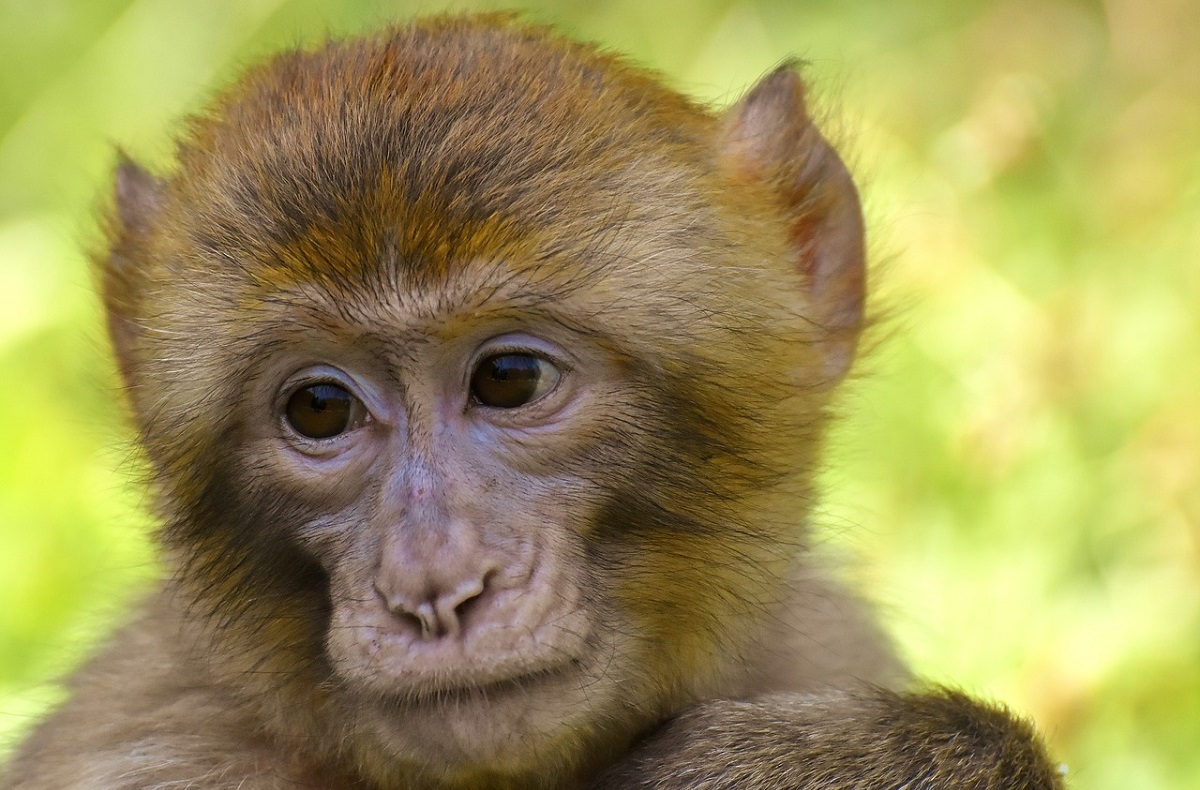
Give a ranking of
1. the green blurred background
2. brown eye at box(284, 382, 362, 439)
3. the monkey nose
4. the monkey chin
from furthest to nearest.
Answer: the green blurred background, brown eye at box(284, 382, 362, 439), the monkey chin, the monkey nose

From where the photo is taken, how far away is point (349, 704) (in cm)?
303

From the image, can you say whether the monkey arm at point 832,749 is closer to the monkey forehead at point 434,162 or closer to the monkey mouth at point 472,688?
the monkey mouth at point 472,688

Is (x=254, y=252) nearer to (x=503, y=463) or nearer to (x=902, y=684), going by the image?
(x=503, y=463)

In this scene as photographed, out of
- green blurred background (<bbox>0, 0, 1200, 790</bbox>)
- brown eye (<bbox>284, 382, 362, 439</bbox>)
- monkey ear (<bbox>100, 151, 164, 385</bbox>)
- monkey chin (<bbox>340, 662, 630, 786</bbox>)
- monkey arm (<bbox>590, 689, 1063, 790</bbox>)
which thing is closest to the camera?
monkey chin (<bbox>340, 662, 630, 786</bbox>)

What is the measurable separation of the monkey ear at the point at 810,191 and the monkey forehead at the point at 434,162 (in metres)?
0.31

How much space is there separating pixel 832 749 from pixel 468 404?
0.97 m

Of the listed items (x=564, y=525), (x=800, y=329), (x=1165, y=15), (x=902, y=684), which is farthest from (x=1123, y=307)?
(x=564, y=525)

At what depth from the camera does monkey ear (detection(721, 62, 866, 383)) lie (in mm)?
3623

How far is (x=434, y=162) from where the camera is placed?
297cm

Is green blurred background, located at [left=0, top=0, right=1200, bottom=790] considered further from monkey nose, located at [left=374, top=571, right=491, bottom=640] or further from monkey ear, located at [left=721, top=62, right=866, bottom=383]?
monkey nose, located at [left=374, top=571, right=491, bottom=640]

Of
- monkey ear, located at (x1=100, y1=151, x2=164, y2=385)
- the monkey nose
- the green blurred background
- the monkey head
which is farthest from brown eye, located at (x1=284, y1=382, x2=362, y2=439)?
the green blurred background

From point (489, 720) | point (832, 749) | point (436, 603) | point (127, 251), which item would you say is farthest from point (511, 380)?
point (127, 251)

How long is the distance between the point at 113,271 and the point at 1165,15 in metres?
5.34

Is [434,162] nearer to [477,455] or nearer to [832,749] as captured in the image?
[477,455]
